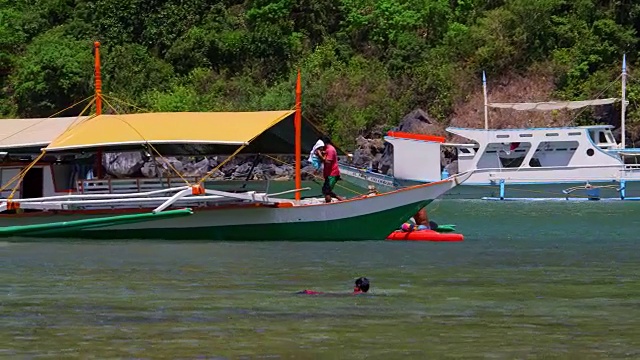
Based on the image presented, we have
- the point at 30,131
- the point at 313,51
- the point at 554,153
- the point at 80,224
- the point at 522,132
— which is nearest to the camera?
the point at 80,224

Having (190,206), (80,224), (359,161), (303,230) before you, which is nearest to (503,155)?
(359,161)

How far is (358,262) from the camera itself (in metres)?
23.6

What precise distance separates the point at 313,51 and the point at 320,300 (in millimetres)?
47868

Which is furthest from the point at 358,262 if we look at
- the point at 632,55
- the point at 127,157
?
the point at 632,55

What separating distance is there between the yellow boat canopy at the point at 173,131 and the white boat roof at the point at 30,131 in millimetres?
589

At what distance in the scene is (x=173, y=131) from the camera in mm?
26688

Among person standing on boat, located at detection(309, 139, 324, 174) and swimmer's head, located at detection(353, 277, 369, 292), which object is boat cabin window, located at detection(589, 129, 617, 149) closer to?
person standing on boat, located at detection(309, 139, 324, 174)

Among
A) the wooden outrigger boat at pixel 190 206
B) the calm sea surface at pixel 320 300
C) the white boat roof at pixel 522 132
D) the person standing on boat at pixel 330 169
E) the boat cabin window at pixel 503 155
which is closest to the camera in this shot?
the calm sea surface at pixel 320 300

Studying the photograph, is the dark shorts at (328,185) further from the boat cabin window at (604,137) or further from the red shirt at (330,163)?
the boat cabin window at (604,137)

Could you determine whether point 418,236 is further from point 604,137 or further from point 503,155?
point 604,137

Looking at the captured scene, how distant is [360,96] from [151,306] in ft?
147

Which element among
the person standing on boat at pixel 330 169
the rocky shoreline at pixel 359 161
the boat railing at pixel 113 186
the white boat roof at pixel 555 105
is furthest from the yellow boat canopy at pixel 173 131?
the rocky shoreline at pixel 359 161

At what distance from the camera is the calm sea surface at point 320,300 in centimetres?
1507

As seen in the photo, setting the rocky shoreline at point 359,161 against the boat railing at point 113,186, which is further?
the rocky shoreline at point 359,161
